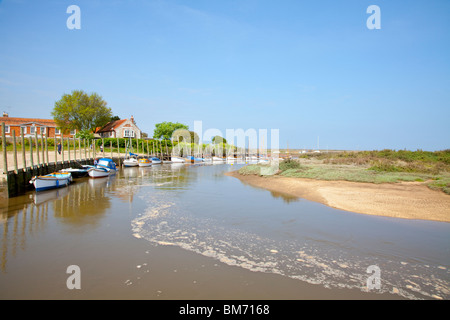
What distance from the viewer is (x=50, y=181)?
2066 centimetres

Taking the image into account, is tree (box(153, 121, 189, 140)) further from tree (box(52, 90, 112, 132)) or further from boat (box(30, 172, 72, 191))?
boat (box(30, 172, 72, 191))

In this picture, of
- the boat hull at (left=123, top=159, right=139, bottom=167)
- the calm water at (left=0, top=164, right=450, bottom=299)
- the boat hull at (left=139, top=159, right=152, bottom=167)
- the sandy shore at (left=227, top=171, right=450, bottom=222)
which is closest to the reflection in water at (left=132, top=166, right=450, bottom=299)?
the calm water at (left=0, top=164, right=450, bottom=299)

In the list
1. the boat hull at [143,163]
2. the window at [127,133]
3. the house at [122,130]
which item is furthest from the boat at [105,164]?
the house at [122,130]

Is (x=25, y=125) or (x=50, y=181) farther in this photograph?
(x=25, y=125)

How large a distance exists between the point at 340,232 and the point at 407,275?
368 cm

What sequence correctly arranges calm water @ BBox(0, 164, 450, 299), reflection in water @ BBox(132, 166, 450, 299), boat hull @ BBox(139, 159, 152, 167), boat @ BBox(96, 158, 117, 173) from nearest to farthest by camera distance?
1. calm water @ BBox(0, 164, 450, 299)
2. reflection in water @ BBox(132, 166, 450, 299)
3. boat @ BBox(96, 158, 117, 173)
4. boat hull @ BBox(139, 159, 152, 167)

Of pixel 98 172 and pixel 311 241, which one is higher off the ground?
pixel 98 172

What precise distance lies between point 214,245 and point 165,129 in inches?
3309

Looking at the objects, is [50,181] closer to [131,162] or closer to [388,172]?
[131,162]

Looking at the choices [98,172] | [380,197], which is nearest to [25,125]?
[98,172]

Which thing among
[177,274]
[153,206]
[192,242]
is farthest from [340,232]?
[153,206]

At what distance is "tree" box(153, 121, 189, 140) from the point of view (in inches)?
3575

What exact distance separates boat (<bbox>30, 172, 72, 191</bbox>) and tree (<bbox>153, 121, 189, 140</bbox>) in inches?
2654
